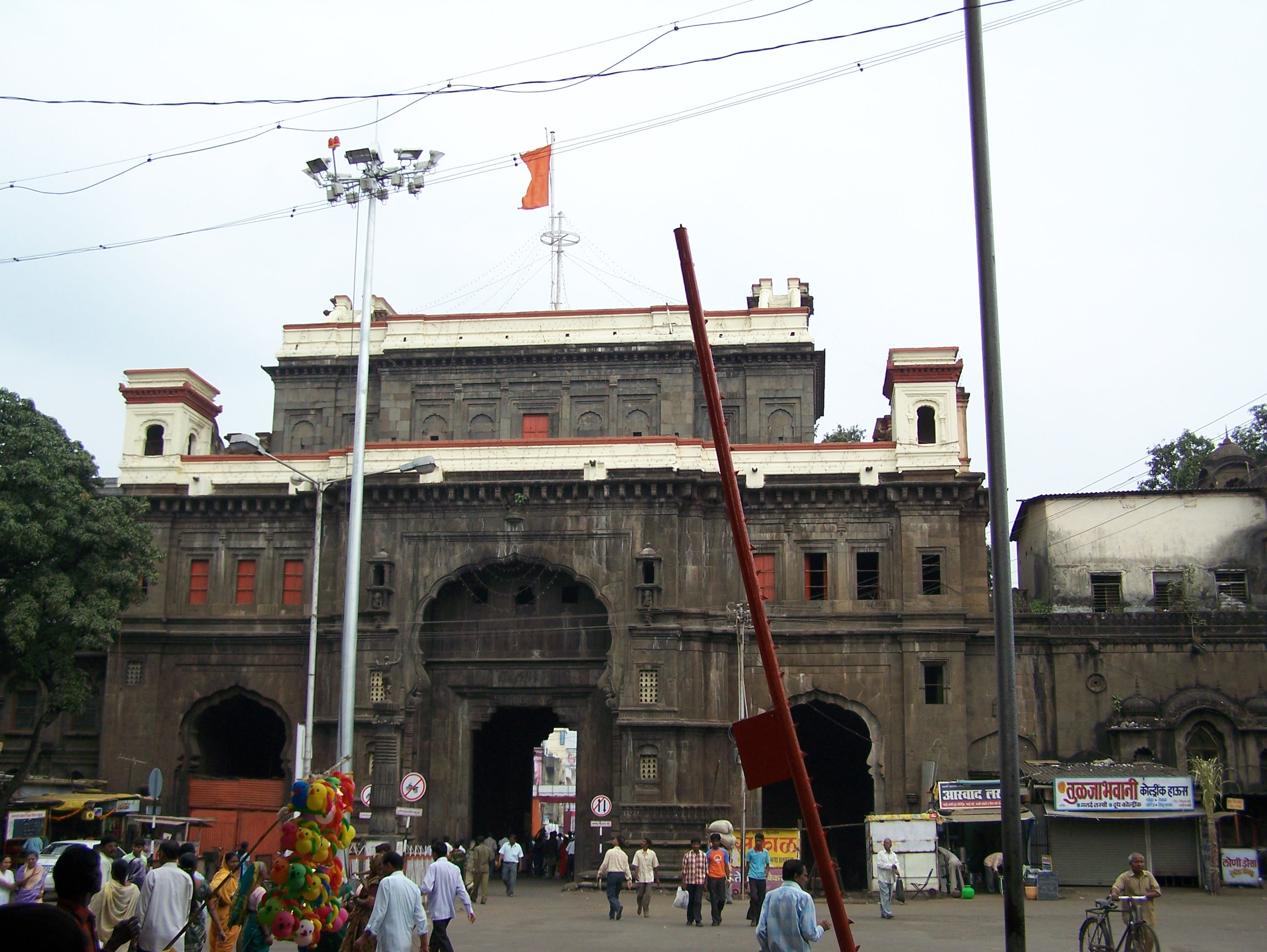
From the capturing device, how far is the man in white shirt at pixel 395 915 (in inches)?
475

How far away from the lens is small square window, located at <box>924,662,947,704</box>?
115 feet

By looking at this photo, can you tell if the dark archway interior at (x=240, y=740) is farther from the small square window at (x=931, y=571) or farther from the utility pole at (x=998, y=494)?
the utility pole at (x=998, y=494)

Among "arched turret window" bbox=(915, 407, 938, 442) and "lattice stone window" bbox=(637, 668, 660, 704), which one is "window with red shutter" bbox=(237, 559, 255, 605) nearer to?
"lattice stone window" bbox=(637, 668, 660, 704)

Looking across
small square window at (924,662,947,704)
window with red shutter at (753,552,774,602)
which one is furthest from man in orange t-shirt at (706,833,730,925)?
window with red shutter at (753,552,774,602)

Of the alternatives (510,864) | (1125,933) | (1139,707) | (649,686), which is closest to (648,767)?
(649,686)

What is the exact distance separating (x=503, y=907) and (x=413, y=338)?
2029 cm

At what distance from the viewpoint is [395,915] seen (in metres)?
12.1

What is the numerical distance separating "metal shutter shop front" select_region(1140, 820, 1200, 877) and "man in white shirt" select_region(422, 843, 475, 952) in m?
21.7

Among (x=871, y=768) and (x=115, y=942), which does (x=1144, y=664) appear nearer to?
(x=871, y=768)

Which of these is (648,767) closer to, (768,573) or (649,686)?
(649,686)

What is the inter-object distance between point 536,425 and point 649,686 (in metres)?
10.1

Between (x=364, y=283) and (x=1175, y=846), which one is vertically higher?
(x=364, y=283)

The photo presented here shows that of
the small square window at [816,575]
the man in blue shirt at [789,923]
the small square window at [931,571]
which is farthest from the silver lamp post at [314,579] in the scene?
the man in blue shirt at [789,923]

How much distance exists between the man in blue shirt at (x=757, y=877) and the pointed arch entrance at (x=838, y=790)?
16604mm
